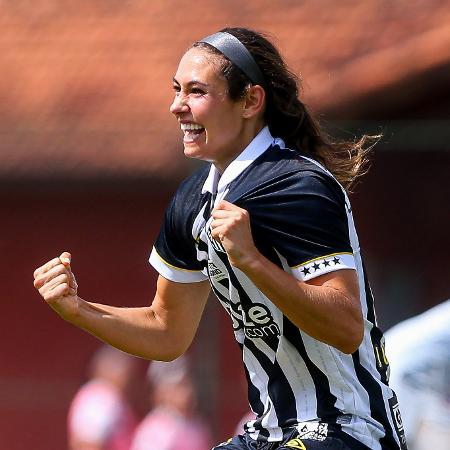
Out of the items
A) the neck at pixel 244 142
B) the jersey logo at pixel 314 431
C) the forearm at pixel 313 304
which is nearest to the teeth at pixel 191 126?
the neck at pixel 244 142

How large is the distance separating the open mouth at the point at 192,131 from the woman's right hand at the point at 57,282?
1.67ft

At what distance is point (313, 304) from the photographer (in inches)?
142

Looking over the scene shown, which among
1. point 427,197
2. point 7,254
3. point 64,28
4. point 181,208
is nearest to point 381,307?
point 427,197

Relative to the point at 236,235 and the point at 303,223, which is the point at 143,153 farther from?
the point at 236,235

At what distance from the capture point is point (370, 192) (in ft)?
27.7

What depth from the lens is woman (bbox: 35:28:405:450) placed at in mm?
3658

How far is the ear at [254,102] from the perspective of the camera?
4.02m

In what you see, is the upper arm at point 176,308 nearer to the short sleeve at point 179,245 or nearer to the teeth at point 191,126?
the short sleeve at point 179,245

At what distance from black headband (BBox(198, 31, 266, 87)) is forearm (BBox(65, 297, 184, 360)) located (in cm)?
88

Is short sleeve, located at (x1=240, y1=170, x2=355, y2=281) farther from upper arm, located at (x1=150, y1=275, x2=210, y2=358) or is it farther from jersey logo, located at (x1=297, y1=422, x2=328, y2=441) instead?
upper arm, located at (x1=150, y1=275, x2=210, y2=358)

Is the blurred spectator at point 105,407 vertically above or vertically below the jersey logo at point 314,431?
above

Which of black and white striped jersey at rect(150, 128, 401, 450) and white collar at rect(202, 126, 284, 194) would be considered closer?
black and white striped jersey at rect(150, 128, 401, 450)

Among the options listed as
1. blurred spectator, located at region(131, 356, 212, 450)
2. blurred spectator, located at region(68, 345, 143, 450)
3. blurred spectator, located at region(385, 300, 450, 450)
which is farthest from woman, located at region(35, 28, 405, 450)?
blurred spectator, located at region(68, 345, 143, 450)

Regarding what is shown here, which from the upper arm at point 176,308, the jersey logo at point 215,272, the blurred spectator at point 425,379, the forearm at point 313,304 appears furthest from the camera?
the blurred spectator at point 425,379
